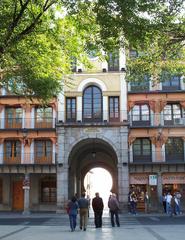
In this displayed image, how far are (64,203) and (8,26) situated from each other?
77.6ft

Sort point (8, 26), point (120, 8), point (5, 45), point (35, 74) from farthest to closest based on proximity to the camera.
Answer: point (35, 74)
point (8, 26)
point (5, 45)
point (120, 8)

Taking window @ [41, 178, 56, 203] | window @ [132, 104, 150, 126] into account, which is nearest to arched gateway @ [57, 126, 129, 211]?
window @ [132, 104, 150, 126]

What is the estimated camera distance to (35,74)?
19906mm

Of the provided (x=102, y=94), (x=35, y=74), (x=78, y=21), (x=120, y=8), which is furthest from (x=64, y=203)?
(x=120, y=8)

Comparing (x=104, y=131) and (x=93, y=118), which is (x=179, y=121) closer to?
(x=104, y=131)

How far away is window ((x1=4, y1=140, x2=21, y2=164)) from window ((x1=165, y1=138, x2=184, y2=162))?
1295 cm

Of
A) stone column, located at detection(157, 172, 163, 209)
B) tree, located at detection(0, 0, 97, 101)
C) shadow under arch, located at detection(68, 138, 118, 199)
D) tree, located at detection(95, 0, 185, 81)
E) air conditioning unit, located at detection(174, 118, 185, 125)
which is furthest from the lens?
shadow under arch, located at detection(68, 138, 118, 199)

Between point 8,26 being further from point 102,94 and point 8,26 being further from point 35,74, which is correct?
point 102,94

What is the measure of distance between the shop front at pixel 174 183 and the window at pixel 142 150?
2.12m

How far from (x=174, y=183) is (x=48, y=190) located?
1150cm

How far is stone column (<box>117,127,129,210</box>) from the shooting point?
37.3 meters

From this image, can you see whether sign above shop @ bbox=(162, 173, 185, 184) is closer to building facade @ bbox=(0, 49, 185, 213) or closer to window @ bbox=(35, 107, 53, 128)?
building facade @ bbox=(0, 49, 185, 213)

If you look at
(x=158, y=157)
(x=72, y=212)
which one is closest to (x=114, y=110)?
(x=158, y=157)

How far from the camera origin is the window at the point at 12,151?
39.4 metres
